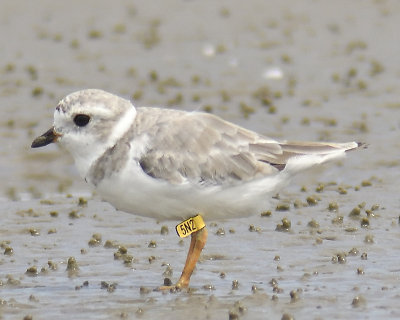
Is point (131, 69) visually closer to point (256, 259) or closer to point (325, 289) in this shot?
point (256, 259)

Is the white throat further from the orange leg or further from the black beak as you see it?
the orange leg

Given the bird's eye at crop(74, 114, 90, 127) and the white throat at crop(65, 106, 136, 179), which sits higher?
the bird's eye at crop(74, 114, 90, 127)

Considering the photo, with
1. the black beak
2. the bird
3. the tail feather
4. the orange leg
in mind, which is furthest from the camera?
the tail feather

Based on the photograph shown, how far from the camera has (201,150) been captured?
896cm

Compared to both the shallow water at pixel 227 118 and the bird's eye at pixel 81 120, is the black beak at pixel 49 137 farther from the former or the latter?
the shallow water at pixel 227 118

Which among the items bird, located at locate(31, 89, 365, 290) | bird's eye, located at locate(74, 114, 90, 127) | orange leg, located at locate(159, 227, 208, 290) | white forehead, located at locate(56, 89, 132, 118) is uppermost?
white forehead, located at locate(56, 89, 132, 118)

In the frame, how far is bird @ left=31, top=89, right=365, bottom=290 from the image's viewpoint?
8.60 meters

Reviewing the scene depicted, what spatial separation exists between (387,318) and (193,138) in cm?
226

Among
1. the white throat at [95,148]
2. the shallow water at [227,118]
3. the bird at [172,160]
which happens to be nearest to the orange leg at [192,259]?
the bird at [172,160]

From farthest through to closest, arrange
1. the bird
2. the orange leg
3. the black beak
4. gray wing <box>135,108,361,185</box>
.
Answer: the orange leg
the black beak
gray wing <box>135,108,361,185</box>
the bird

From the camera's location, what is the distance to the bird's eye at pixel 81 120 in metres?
8.73

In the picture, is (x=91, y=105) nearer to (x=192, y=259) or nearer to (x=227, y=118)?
(x=192, y=259)

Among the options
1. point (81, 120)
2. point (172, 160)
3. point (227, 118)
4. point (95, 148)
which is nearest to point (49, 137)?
point (81, 120)

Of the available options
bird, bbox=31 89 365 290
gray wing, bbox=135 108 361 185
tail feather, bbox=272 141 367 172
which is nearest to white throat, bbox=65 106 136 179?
bird, bbox=31 89 365 290
